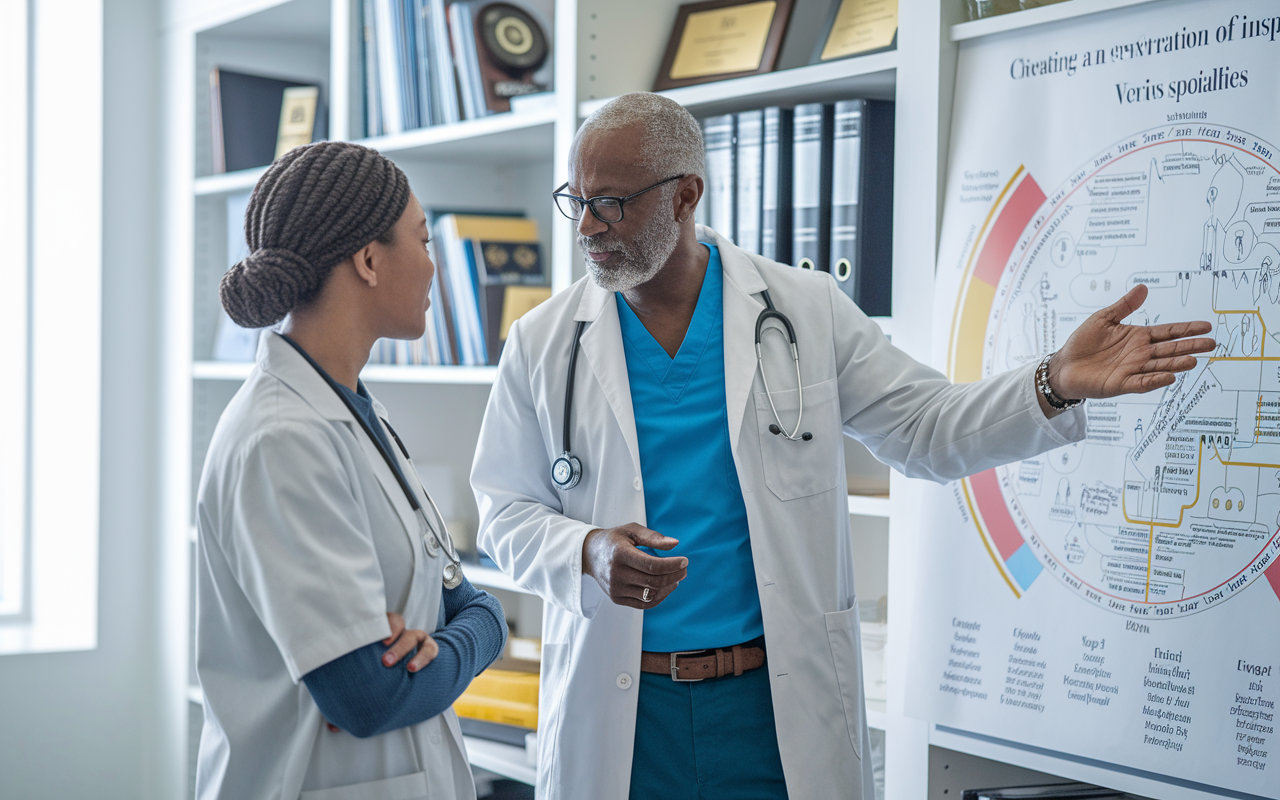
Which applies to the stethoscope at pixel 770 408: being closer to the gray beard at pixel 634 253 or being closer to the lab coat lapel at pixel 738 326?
the lab coat lapel at pixel 738 326

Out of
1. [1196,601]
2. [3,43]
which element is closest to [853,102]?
[1196,601]

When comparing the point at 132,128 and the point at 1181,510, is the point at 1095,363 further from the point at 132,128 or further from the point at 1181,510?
the point at 132,128

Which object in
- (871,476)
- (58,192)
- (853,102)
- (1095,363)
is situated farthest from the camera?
(58,192)

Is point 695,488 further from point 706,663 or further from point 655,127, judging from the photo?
point 655,127

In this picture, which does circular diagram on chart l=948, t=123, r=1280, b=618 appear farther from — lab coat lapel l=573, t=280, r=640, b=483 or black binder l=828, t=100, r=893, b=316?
lab coat lapel l=573, t=280, r=640, b=483

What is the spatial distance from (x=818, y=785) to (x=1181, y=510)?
63cm

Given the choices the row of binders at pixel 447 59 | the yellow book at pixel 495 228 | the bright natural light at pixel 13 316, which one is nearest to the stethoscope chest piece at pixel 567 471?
the yellow book at pixel 495 228

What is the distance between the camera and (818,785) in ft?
4.76

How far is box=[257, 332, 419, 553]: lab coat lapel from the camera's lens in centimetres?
110

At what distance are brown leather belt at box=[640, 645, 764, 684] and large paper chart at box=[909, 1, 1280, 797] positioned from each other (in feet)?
1.06

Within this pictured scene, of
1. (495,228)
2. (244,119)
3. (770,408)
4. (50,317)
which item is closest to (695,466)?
(770,408)

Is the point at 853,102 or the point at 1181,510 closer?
the point at 1181,510

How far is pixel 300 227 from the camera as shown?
1127 millimetres

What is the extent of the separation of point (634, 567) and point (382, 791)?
40cm
